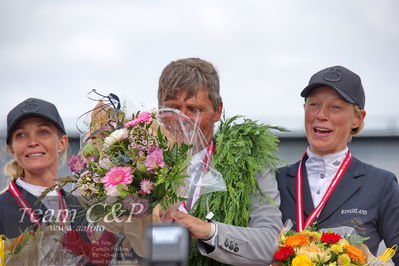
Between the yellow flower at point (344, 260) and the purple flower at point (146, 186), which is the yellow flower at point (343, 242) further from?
the purple flower at point (146, 186)

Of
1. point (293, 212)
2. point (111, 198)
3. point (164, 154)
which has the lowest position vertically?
point (293, 212)

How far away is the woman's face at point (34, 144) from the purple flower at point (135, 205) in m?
1.09

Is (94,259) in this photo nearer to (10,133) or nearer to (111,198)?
(111,198)

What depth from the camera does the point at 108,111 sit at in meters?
2.20

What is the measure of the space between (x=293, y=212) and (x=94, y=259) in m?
1.21

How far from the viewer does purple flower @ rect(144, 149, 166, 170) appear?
1.98 m

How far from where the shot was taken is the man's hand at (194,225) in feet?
7.64

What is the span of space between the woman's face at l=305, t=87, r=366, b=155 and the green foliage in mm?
324

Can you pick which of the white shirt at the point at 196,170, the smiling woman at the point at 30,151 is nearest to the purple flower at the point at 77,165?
the white shirt at the point at 196,170

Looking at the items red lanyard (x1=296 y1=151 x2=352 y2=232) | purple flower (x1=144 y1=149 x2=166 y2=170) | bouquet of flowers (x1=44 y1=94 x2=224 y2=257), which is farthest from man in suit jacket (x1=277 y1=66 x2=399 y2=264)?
purple flower (x1=144 y1=149 x2=166 y2=170)

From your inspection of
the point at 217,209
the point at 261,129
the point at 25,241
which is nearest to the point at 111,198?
the point at 25,241

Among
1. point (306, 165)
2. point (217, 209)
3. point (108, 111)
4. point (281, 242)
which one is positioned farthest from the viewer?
point (306, 165)

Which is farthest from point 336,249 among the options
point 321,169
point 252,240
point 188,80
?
point 188,80

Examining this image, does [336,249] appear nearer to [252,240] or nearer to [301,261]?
[301,261]
